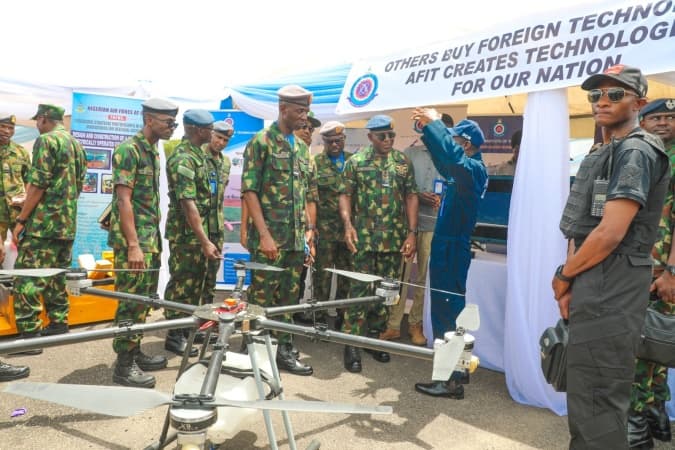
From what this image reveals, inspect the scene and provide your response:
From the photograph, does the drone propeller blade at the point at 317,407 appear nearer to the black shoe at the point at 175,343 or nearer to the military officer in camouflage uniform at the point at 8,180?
the black shoe at the point at 175,343

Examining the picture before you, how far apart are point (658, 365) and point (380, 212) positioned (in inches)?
90.0

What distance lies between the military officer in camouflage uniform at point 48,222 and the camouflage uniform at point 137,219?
801 millimetres

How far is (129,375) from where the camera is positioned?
3.43m

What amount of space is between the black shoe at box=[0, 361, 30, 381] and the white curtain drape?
3634 millimetres

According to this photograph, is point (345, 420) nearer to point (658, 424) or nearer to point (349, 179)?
point (658, 424)

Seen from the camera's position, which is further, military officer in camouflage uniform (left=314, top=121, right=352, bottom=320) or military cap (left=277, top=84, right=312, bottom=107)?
military officer in camouflage uniform (left=314, top=121, right=352, bottom=320)

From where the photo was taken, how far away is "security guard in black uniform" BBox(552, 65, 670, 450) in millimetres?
1977

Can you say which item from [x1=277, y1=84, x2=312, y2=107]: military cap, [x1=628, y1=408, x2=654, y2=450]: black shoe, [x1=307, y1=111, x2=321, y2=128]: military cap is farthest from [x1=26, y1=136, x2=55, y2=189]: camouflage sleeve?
[x1=628, y1=408, x2=654, y2=450]: black shoe

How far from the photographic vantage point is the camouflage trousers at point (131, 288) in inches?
136

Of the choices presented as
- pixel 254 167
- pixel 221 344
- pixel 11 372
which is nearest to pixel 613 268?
pixel 221 344

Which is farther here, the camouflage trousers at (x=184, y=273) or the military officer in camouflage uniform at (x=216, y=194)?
the military officer in camouflage uniform at (x=216, y=194)

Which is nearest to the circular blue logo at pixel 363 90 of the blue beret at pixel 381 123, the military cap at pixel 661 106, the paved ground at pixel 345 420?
the blue beret at pixel 381 123

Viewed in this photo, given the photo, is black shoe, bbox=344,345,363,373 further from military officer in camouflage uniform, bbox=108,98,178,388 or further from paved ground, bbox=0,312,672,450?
military officer in camouflage uniform, bbox=108,98,178,388

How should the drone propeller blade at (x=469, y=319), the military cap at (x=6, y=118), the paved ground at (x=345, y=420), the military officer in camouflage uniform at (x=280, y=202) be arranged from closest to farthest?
the drone propeller blade at (x=469, y=319) → the paved ground at (x=345, y=420) → the military officer in camouflage uniform at (x=280, y=202) → the military cap at (x=6, y=118)
